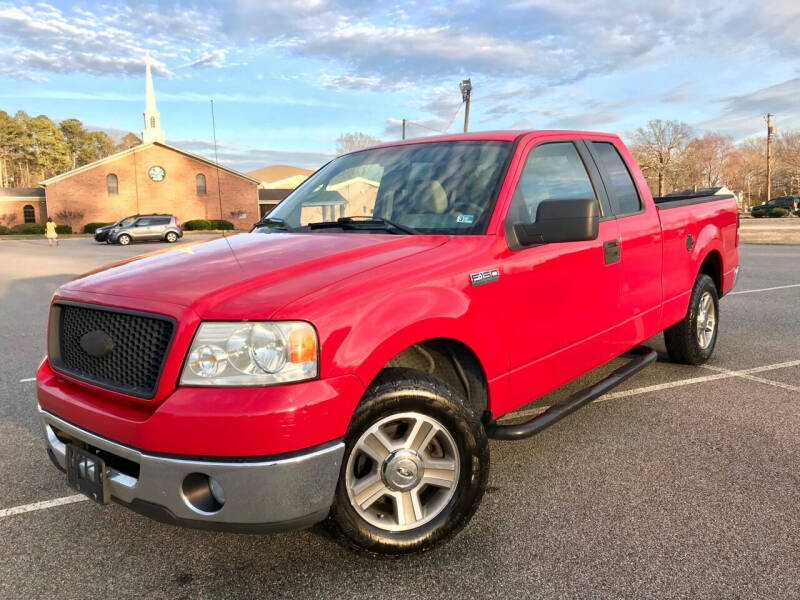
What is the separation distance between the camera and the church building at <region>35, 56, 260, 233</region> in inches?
2062

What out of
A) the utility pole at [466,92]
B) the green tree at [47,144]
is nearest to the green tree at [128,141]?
the green tree at [47,144]

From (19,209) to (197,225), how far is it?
19249 millimetres

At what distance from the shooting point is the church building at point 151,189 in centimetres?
5237

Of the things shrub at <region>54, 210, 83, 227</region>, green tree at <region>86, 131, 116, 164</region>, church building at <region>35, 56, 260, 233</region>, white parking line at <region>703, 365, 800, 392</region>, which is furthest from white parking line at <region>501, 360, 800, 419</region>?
green tree at <region>86, 131, 116, 164</region>

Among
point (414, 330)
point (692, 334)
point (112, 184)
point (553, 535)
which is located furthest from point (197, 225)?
point (553, 535)

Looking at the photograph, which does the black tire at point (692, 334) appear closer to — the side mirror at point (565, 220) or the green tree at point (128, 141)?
the side mirror at point (565, 220)

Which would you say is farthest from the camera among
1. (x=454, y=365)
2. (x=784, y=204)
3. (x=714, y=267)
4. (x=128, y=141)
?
(x=128, y=141)

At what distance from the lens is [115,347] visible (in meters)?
2.45

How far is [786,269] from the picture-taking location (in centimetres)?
1337

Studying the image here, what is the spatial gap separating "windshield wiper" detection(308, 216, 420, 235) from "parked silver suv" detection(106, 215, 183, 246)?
3555 centimetres

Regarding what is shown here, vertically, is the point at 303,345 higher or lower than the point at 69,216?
lower

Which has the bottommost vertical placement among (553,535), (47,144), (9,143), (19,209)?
(553,535)

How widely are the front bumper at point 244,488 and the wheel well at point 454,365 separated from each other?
74 cm

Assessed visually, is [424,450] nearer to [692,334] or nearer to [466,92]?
[692,334]
